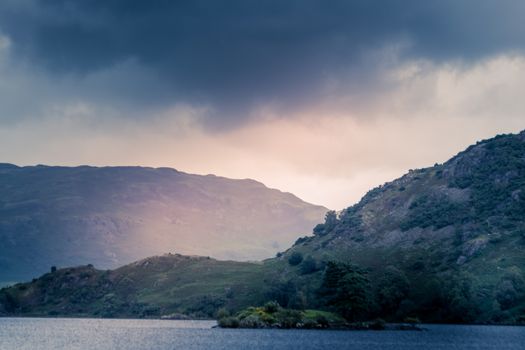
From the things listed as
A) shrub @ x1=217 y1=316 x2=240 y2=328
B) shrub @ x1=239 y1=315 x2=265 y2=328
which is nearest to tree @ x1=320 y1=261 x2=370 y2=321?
shrub @ x1=239 y1=315 x2=265 y2=328

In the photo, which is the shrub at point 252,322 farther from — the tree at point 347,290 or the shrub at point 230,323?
the tree at point 347,290

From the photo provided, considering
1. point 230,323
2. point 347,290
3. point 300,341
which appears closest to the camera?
point 300,341

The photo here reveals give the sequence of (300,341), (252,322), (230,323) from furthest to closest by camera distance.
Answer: (230,323), (252,322), (300,341)

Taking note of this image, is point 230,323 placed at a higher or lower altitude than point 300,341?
higher

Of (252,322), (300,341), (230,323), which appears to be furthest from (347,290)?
(300,341)

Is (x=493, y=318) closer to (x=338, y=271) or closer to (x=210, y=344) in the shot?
(x=338, y=271)

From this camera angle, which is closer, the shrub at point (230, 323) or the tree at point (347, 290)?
the tree at point (347, 290)

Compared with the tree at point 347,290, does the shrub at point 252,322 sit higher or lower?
lower

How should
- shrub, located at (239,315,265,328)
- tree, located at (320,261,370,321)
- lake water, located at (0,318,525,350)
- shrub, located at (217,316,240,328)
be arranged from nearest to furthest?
lake water, located at (0,318,525,350) → tree, located at (320,261,370,321) → shrub, located at (239,315,265,328) → shrub, located at (217,316,240,328)

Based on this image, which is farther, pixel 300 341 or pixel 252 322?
pixel 252 322

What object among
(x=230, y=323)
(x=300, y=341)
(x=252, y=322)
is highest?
(x=252, y=322)

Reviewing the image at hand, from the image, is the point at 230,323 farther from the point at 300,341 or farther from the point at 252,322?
the point at 300,341

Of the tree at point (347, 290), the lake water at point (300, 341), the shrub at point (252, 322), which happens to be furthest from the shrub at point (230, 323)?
the lake water at point (300, 341)

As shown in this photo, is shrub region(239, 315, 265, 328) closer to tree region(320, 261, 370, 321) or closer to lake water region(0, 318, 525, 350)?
tree region(320, 261, 370, 321)
